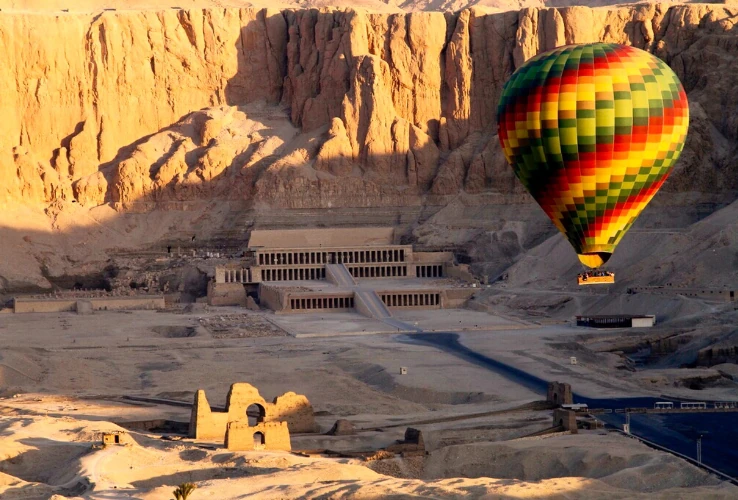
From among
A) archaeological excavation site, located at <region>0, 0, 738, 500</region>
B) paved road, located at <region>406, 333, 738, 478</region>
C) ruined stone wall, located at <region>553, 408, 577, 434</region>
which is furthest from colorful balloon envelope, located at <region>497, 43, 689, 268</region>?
ruined stone wall, located at <region>553, 408, 577, 434</region>

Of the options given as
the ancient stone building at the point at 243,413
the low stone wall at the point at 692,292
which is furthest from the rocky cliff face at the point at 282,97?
the ancient stone building at the point at 243,413

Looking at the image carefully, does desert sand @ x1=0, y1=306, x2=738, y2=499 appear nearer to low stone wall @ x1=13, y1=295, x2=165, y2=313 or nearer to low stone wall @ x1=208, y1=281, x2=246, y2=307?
low stone wall @ x1=13, y1=295, x2=165, y2=313

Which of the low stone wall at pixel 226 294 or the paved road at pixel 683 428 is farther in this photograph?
the low stone wall at pixel 226 294

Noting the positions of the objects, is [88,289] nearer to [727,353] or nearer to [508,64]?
[508,64]

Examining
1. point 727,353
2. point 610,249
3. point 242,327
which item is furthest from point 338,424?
point 242,327

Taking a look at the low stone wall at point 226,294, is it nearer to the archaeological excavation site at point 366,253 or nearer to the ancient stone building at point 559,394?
the archaeological excavation site at point 366,253
